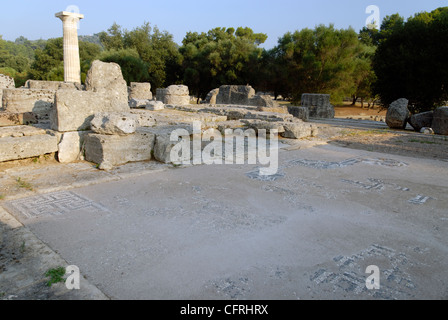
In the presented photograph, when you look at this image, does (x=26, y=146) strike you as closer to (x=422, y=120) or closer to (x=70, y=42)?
(x=422, y=120)

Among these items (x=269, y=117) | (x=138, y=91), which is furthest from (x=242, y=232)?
(x=138, y=91)

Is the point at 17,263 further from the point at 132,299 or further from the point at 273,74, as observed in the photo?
the point at 273,74

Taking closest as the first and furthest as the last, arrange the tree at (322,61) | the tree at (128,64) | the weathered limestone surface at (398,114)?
the weathered limestone surface at (398,114) < the tree at (322,61) < the tree at (128,64)

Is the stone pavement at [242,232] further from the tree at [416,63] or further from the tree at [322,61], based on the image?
the tree at [322,61]

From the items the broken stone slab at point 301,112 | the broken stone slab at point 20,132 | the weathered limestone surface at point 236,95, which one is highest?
the weathered limestone surface at point 236,95

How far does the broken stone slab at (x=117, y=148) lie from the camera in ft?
17.4

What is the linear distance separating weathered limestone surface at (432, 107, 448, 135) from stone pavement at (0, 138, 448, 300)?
641 centimetres

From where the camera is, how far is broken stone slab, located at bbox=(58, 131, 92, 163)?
5598 mm

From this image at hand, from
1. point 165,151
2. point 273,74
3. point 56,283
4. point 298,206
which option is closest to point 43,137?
point 165,151

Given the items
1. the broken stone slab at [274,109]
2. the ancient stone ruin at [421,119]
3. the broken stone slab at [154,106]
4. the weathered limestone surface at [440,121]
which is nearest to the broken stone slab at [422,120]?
the ancient stone ruin at [421,119]

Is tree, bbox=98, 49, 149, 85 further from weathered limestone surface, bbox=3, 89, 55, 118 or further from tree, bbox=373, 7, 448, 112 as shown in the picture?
weathered limestone surface, bbox=3, 89, 55, 118

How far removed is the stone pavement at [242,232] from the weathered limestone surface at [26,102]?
3.55 meters

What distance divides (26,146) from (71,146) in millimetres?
685

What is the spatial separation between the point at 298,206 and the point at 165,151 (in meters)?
2.77
